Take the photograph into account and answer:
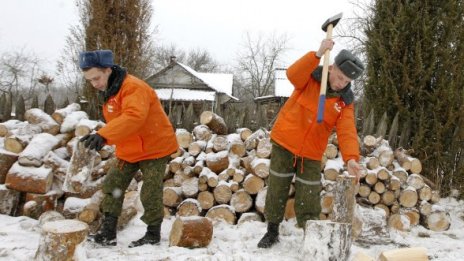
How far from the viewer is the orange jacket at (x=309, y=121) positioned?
9.80 ft

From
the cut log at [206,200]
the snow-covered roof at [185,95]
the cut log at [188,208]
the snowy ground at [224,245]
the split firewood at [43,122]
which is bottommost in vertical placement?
the snowy ground at [224,245]

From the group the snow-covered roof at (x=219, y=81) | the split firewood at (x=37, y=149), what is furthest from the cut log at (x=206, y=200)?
the snow-covered roof at (x=219, y=81)

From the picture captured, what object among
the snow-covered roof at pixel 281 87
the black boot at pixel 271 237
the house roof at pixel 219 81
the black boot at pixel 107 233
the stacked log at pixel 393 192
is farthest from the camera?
the house roof at pixel 219 81

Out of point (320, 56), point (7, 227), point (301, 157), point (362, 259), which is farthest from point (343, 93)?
point (7, 227)

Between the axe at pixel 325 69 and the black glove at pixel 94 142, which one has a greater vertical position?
the axe at pixel 325 69

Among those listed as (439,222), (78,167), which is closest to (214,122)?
(78,167)

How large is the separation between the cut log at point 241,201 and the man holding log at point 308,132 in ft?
3.22

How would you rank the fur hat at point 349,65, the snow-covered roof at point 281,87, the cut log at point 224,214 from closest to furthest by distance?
the fur hat at point 349,65 → the cut log at point 224,214 → the snow-covered roof at point 281,87

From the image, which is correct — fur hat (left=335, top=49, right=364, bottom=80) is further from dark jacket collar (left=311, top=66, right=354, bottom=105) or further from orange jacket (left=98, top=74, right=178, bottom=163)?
orange jacket (left=98, top=74, right=178, bottom=163)

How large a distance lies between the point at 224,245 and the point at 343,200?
42.9 inches

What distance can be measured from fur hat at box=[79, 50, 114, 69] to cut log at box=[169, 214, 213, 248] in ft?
4.55

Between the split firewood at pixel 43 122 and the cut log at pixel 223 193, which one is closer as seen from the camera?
the cut log at pixel 223 193

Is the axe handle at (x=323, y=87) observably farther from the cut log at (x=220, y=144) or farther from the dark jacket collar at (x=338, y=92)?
the cut log at (x=220, y=144)

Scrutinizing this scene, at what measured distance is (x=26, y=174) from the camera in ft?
12.8
